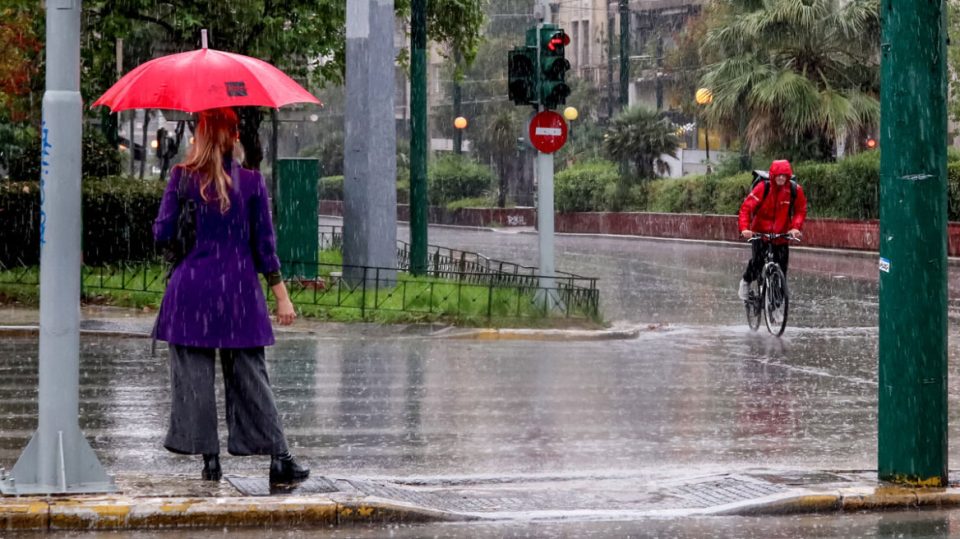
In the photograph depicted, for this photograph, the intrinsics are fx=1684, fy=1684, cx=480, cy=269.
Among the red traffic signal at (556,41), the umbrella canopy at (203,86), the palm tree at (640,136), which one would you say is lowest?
the umbrella canopy at (203,86)

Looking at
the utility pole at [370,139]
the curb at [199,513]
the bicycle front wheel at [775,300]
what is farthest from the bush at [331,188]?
the curb at [199,513]

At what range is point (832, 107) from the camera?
4275cm

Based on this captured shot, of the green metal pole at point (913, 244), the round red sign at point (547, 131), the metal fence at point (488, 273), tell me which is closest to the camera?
the green metal pole at point (913, 244)

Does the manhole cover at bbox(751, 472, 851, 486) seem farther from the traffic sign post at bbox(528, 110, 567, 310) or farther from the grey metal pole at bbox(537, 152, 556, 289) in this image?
the grey metal pole at bbox(537, 152, 556, 289)

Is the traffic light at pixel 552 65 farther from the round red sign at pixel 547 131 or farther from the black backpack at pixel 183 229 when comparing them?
the black backpack at pixel 183 229

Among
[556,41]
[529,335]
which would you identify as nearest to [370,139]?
[556,41]

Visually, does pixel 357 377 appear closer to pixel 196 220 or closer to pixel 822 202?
pixel 196 220

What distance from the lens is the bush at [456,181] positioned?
66312 millimetres

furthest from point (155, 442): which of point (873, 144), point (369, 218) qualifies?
point (873, 144)

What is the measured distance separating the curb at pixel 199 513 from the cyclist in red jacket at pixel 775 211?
11.2 metres

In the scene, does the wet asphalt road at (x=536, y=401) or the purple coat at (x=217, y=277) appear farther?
the wet asphalt road at (x=536, y=401)

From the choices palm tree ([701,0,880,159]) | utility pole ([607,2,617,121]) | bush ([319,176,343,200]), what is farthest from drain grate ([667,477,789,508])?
bush ([319,176,343,200])

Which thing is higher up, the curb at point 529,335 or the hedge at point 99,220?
the hedge at point 99,220

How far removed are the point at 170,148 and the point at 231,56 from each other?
38.1 metres
